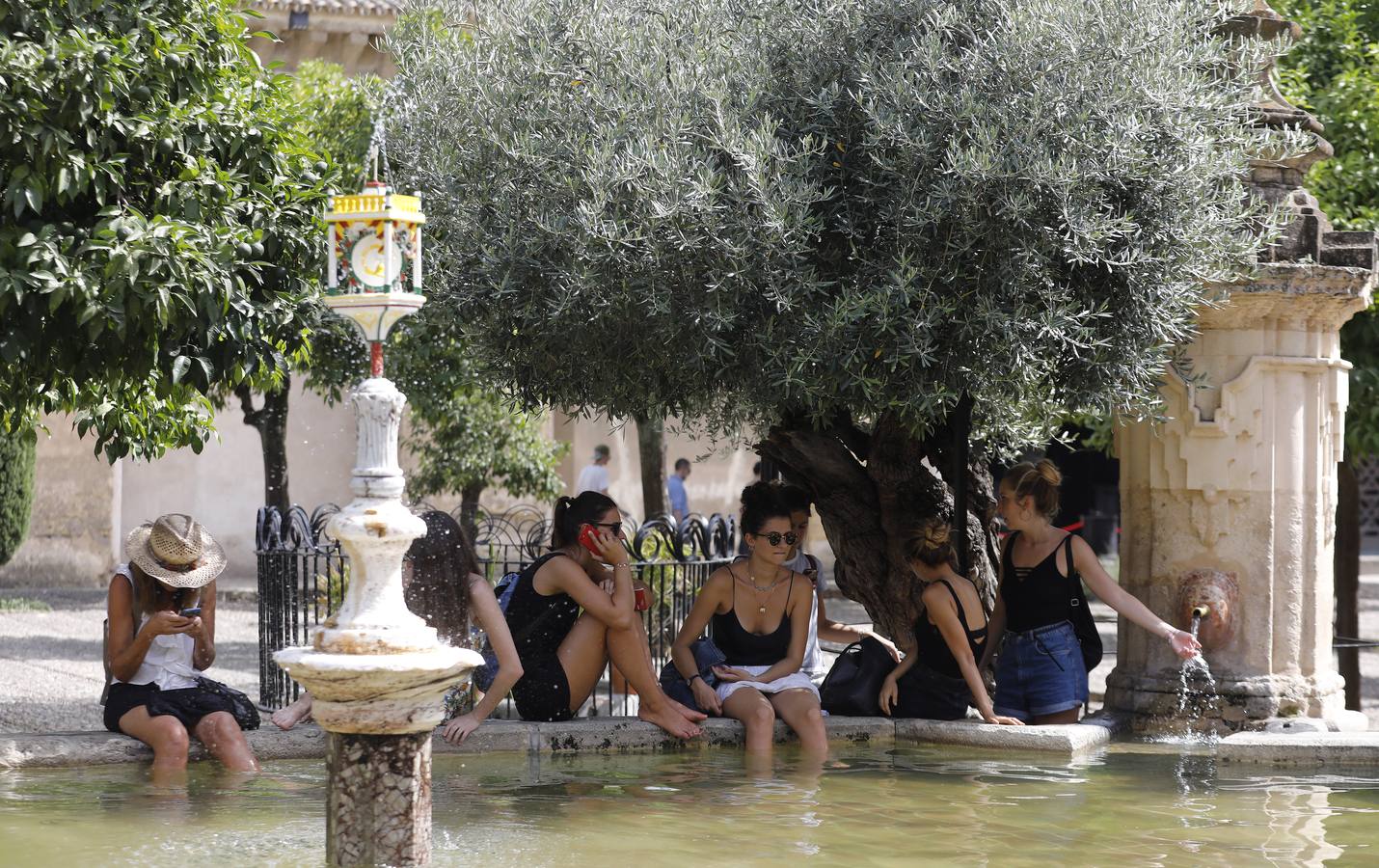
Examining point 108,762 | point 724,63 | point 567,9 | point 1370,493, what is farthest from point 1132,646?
point 1370,493

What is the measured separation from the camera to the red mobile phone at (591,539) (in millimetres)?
6988

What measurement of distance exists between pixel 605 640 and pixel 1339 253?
3.93m

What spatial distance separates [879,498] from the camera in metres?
8.50

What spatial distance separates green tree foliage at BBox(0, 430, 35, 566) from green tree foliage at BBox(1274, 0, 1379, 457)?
12.6 metres

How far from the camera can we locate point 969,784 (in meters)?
6.42

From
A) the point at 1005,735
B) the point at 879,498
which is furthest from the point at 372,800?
the point at 879,498

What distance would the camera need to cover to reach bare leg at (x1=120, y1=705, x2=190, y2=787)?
249 inches

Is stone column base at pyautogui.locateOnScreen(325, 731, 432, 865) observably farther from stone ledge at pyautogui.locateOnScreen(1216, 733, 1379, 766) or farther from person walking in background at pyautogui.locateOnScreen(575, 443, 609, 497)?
person walking in background at pyautogui.locateOnScreen(575, 443, 609, 497)

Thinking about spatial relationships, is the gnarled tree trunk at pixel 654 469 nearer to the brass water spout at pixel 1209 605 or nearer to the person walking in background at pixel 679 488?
the person walking in background at pixel 679 488

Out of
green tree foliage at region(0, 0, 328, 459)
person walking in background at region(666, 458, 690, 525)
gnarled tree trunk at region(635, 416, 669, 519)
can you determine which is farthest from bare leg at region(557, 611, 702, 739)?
person walking in background at region(666, 458, 690, 525)

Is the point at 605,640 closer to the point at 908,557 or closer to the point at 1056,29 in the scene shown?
the point at 908,557

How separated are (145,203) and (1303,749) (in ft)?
17.2

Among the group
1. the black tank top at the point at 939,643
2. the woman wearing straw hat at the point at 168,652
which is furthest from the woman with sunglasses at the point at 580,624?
the woman wearing straw hat at the point at 168,652

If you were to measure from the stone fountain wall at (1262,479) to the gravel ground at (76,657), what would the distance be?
118 inches
